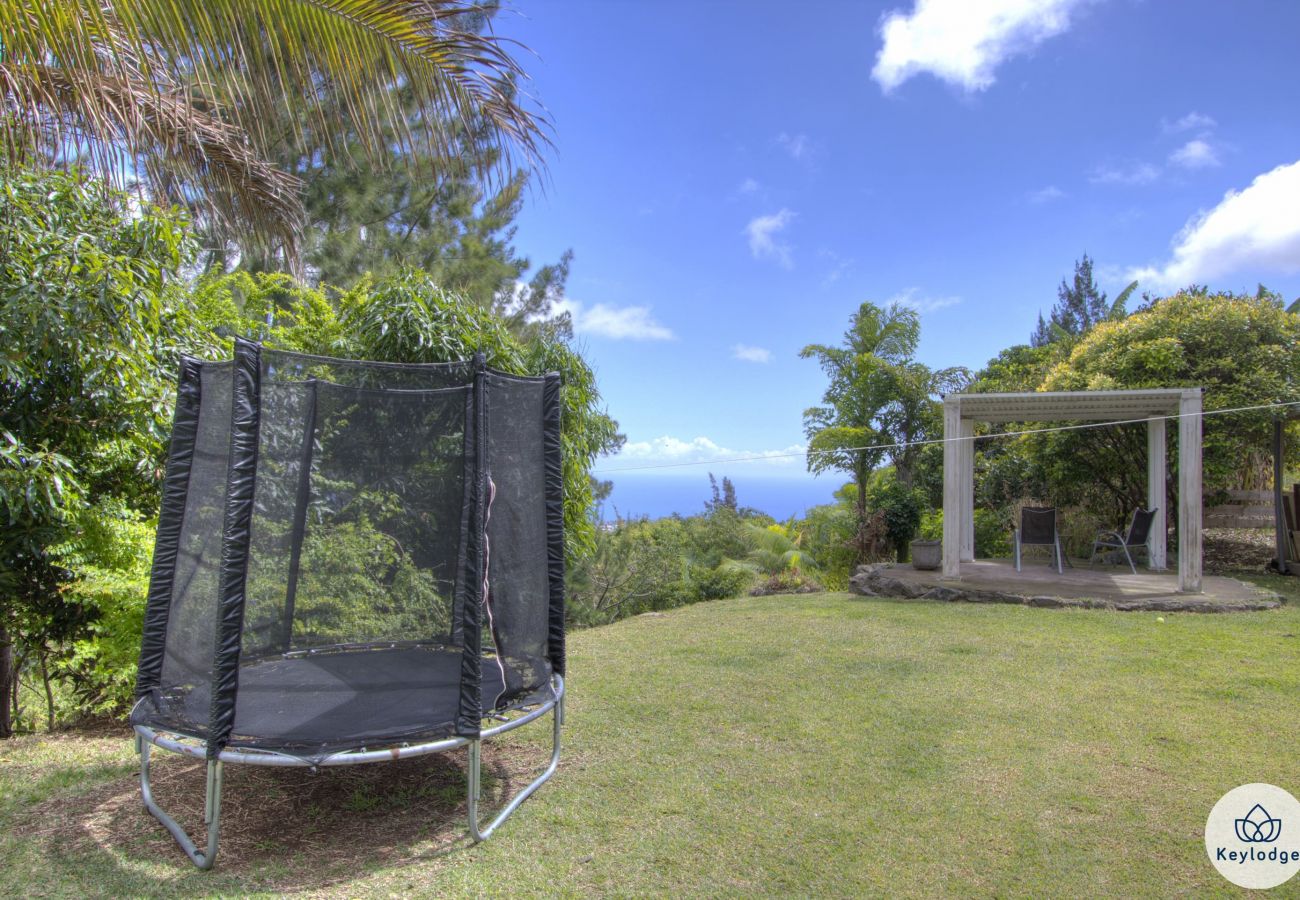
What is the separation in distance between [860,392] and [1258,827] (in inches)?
401

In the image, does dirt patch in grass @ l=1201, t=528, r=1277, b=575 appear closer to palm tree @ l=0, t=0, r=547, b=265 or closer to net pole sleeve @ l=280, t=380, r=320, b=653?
palm tree @ l=0, t=0, r=547, b=265

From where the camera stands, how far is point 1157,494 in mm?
9125

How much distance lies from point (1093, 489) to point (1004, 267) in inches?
215

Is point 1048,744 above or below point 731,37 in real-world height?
below

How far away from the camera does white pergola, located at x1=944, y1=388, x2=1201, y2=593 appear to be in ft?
24.4

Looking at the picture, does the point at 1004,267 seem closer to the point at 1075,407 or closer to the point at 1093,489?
the point at 1093,489

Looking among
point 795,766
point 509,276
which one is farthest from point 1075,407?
point 509,276

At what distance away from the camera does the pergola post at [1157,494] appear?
902cm

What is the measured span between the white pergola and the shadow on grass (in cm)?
628

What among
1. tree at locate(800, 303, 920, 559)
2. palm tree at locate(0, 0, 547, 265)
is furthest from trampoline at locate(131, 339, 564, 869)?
tree at locate(800, 303, 920, 559)

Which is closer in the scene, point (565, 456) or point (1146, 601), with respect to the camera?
point (565, 456)

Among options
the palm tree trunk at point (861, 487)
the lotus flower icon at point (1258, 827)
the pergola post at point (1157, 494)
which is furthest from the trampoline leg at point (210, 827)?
the palm tree trunk at point (861, 487)

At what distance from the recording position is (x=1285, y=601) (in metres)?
7.52

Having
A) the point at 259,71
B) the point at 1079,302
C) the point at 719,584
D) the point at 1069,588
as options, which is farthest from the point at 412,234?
the point at 1079,302
